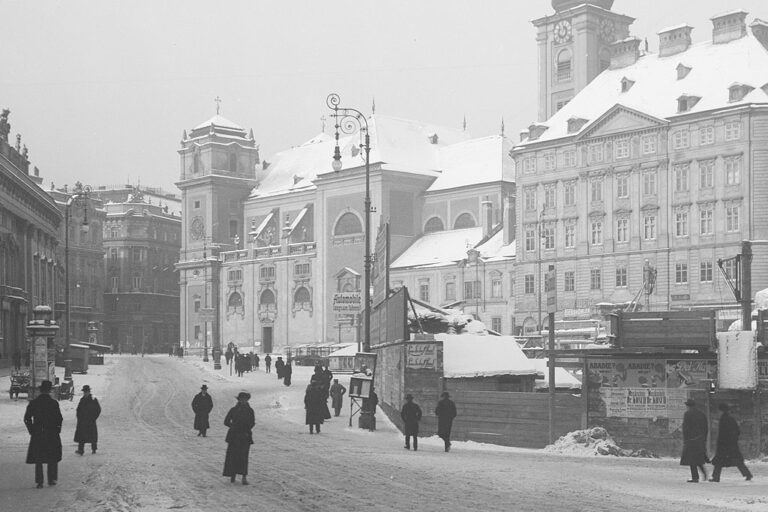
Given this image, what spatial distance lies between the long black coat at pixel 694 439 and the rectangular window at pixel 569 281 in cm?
6531

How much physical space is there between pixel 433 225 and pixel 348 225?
747 cm

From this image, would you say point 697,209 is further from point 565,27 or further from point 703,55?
point 565,27

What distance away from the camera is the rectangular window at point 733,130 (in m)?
78.1

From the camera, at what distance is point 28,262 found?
7838 cm

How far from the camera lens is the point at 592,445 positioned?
28562 millimetres

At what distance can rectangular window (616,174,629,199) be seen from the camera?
84.4m

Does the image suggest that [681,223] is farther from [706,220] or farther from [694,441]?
[694,441]

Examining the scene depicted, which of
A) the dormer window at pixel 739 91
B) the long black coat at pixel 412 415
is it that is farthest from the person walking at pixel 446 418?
the dormer window at pixel 739 91

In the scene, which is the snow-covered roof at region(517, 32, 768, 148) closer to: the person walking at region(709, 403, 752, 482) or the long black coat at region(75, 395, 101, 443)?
the person walking at region(709, 403, 752, 482)

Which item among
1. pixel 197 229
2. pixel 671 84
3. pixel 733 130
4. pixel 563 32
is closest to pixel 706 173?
pixel 733 130

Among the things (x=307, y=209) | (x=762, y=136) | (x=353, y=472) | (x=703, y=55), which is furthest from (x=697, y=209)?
(x=353, y=472)

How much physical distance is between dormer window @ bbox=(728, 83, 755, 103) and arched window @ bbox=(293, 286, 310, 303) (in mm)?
48296

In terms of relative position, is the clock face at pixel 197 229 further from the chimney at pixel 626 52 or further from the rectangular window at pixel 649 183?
the rectangular window at pixel 649 183

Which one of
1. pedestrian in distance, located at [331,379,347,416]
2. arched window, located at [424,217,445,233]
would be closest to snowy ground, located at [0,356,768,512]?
pedestrian in distance, located at [331,379,347,416]
